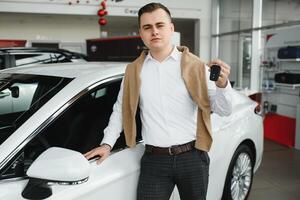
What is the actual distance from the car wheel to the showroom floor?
55 cm

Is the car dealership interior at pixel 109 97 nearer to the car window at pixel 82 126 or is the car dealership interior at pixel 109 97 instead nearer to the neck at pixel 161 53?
the car window at pixel 82 126

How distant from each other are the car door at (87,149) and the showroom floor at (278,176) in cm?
193

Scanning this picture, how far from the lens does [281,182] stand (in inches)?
143

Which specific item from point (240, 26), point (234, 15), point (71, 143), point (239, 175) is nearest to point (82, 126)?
point (71, 143)

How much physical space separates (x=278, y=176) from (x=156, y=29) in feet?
9.72

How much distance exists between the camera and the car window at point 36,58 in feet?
14.6

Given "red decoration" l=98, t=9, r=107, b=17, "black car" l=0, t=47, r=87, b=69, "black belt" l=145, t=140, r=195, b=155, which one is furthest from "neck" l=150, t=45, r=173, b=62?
"red decoration" l=98, t=9, r=107, b=17

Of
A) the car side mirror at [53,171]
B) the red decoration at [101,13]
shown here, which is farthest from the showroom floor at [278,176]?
the red decoration at [101,13]

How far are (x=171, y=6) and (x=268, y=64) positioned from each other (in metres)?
4.60

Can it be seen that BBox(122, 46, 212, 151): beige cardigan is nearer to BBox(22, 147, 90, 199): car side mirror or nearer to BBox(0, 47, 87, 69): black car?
BBox(22, 147, 90, 199): car side mirror

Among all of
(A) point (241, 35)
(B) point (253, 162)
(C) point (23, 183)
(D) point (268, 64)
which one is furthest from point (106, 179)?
(A) point (241, 35)

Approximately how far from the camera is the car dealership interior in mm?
1321

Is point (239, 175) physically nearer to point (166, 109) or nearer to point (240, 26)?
point (166, 109)

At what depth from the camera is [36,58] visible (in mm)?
4570
